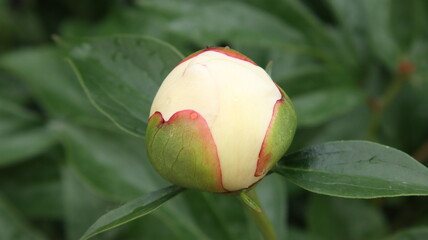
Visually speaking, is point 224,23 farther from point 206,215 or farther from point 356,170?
point 356,170

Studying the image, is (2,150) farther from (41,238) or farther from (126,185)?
(126,185)

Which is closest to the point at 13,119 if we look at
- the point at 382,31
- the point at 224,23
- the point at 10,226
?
the point at 10,226

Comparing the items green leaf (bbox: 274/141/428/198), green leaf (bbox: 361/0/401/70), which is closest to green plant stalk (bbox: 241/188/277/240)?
green leaf (bbox: 274/141/428/198)

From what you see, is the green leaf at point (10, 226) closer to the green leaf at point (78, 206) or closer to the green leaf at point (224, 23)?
the green leaf at point (78, 206)

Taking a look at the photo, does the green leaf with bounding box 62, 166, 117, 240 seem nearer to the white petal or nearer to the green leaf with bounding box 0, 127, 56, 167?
the green leaf with bounding box 0, 127, 56, 167

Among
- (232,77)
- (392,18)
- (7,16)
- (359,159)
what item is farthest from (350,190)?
(7,16)

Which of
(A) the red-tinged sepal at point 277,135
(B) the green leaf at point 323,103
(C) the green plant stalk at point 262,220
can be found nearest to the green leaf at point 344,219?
(B) the green leaf at point 323,103
